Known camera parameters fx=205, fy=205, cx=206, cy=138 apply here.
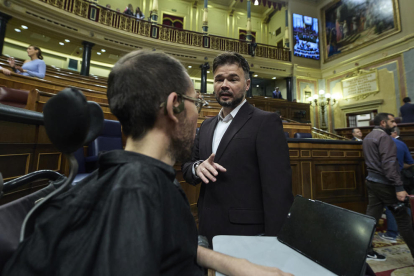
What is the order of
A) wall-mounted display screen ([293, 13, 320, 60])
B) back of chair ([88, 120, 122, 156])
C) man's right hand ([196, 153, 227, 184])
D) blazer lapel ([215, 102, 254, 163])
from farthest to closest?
1. wall-mounted display screen ([293, 13, 320, 60])
2. back of chair ([88, 120, 122, 156])
3. blazer lapel ([215, 102, 254, 163])
4. man's right hand ([196, 153, 227, 184])

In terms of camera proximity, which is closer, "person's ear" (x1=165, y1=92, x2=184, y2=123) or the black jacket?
the black jacket

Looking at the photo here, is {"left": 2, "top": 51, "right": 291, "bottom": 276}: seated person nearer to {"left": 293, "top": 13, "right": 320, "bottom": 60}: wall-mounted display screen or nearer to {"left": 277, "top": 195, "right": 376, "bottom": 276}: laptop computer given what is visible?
{"left": 277, "top": 195, "right": 376, "bottom": 276}: laptop computer

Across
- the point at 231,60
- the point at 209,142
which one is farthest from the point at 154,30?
the point at 209,142

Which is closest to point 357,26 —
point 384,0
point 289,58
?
point 384,0

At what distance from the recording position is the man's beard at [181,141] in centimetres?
51

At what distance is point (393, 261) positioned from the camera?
1.90 meters

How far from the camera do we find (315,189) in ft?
9.37

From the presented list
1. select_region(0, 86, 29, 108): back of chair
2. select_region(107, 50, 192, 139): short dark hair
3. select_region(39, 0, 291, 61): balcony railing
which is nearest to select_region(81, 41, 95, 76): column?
select_region(39, 0, 291, 61): balcony railing

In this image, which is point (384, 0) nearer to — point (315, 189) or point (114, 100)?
point (315, 189)

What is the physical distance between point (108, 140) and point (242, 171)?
73.9 inches

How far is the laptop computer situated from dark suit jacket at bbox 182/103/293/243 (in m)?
0.26

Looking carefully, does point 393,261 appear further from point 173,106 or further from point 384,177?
point 173,106

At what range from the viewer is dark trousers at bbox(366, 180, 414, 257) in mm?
1854

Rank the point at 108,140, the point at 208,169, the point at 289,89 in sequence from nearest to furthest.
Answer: the point at 208,169
the point at 108,140
the point at 289,89
